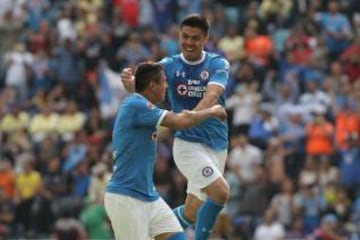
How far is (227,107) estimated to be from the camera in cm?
2816

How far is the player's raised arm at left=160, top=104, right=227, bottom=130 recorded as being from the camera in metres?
14.0

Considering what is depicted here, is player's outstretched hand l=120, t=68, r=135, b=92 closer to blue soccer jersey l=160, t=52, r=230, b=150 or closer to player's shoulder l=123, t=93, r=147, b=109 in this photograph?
blue soccer jersey l=160, t=52, r=230, b=150

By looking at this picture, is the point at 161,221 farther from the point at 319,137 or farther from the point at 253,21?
the point at 253,21

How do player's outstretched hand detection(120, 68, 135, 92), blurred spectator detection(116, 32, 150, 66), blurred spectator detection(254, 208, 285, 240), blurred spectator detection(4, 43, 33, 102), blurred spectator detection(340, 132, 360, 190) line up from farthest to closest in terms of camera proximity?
blurred spectator detection(4, 43, 33, 102) → blurred spectator detection(116, 32, 150, 66) → blurred spectator detection(340, 132, 360, 190) → blurred spectator detection(254, 208, 285, 240) → player's outstretched hand detection(120, 68, 135, 92)

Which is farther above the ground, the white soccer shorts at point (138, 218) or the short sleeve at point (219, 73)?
the short sleeve at point (219, 73)

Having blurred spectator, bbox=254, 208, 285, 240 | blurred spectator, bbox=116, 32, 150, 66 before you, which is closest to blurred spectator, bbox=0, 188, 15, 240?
blurred spectator, bbox=116, 32, 150, 66

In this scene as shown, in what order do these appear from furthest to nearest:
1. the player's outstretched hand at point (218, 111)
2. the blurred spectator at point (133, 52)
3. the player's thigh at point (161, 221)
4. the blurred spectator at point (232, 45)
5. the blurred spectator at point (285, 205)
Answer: the blurred spectator at point (133, 52)
the blurred spectator at point (232, 45)
the blurred spectator at point (285, 205)
the player's thigh at point (161, 221)
the player's outstretched hand at point (218, 111)

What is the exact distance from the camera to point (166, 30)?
106 feet

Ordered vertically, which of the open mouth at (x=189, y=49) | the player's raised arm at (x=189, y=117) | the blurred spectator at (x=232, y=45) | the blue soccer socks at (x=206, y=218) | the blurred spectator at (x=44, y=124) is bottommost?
the blurred spectator at (x=44, y=124)

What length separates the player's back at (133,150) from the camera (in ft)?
46.5

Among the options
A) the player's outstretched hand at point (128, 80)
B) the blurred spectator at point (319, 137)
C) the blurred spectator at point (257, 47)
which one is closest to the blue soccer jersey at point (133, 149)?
the player's outstretched hand at point (128, 80)

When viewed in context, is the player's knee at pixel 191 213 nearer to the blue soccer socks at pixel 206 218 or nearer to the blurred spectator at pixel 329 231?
the blue soccer socks at pixel 206 218

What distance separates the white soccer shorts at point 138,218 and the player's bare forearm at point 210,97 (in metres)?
1.14

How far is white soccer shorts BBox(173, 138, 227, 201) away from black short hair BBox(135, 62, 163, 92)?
1671 mm
